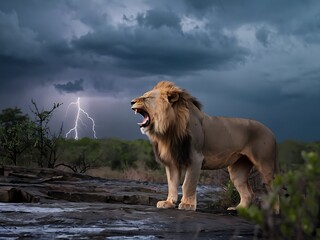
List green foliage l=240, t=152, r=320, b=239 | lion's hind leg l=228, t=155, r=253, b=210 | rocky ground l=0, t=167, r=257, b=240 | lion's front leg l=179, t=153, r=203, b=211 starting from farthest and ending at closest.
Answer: lion's hind leg l=228, t=155, r=253, b=210 < lion's front leg l=179, t=153, r=203, b=211 < rocky ground l=0, t=167, r=257, b=240 < green foliage l=240, t=152, r=320, b=239

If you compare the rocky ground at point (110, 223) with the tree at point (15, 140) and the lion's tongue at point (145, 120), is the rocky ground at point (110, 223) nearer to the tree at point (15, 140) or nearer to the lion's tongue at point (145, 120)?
the lion's tongue at point (145, 120)

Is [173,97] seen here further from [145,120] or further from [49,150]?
[49,150]

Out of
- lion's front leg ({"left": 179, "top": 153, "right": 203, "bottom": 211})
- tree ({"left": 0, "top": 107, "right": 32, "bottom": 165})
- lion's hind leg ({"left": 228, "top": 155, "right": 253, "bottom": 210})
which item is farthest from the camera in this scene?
tree ({"left": 0, "top": 107, "right": 32, "bottom": 165})

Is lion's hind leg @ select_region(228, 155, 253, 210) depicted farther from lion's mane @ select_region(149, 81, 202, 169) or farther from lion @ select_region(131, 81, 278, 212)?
lion's mane @ select_region(149, 81, 202, 169)

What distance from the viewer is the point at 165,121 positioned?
704 cm

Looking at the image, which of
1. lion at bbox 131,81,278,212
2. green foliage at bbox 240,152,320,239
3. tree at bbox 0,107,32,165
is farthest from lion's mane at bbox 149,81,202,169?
tree at bbox 0,107,32,165

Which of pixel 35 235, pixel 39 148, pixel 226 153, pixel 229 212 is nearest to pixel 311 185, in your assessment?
pixel 35 235

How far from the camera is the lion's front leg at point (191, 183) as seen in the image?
274 inches

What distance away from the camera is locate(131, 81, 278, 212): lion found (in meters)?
7.02

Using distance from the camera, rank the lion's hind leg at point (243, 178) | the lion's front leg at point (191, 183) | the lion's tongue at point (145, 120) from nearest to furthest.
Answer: the lion's front leg at point (191, 183) → the lion's tongue at point (145, 120) → the lion's hind leg at point (243, 178)

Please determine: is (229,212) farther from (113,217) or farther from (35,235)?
(35,235)

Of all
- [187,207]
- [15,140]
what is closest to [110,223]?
[187,207]

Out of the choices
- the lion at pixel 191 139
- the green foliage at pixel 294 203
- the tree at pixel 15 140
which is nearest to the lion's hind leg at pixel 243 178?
the lion at pixel 191 139

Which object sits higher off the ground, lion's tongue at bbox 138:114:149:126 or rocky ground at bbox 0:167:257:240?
lion's tongue at bbox 138:114:149:126
